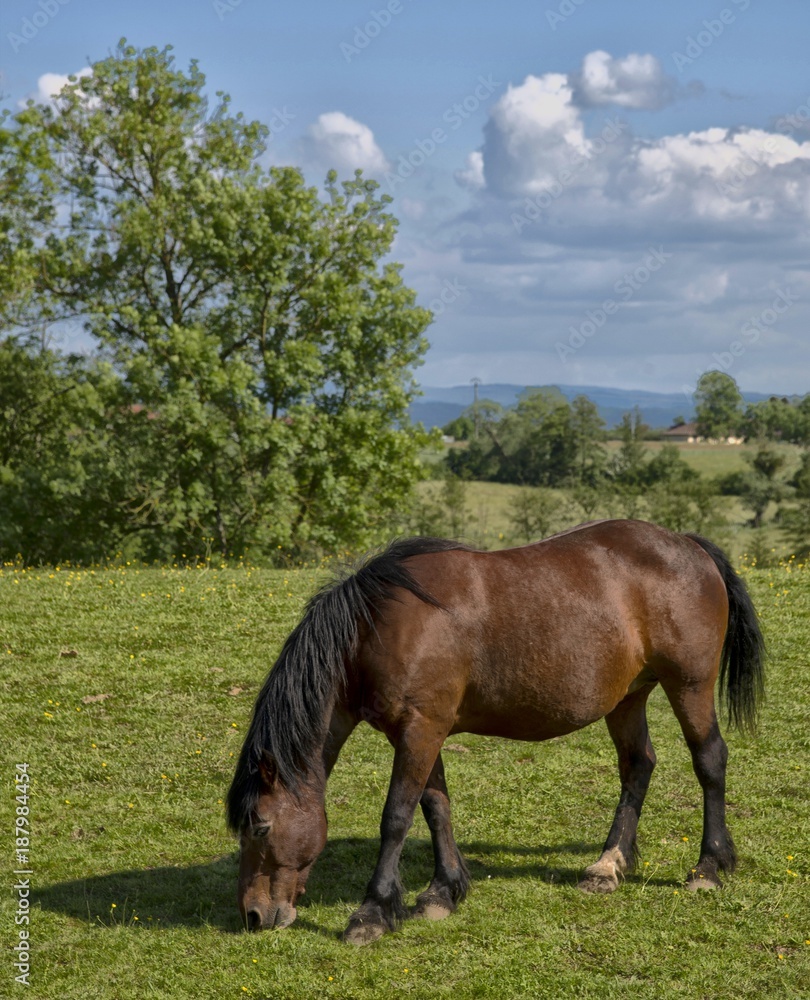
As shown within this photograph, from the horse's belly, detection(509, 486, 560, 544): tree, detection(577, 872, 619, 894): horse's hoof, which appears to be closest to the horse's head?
the horse's belly

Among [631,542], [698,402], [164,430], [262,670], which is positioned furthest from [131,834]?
[698,402]

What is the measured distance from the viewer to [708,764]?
263 inches

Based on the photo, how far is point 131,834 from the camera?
308 inches

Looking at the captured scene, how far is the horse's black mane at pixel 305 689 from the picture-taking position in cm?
579

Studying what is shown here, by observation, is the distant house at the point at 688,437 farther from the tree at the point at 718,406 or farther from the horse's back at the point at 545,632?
the horse's back at the point at 545,632

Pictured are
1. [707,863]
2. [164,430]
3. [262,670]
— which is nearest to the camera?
[707,863]

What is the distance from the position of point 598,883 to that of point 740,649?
2.03m

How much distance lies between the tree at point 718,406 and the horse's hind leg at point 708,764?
118620 mm

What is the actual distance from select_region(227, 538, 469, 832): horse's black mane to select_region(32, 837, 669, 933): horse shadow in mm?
1079

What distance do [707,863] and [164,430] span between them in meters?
21.8

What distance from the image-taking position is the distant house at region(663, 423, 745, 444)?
123 metres

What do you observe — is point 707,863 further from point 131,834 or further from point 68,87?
point 68,87

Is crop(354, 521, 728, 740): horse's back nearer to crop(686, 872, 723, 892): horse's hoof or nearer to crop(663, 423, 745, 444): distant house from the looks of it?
crop(686, 872, 723, 892): horse's hoof

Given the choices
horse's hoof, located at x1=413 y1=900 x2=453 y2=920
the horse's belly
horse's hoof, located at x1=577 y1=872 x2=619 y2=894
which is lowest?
horse's hoof, located at x1=413 y1=900 x2=453 y2=920
